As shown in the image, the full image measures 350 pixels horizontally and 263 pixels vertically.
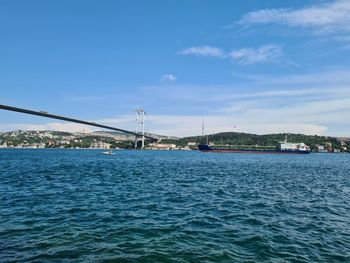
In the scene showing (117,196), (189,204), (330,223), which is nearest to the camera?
(330,223)

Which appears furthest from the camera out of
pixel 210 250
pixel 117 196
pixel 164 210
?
pixel 117 196

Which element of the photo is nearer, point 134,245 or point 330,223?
point 134,245

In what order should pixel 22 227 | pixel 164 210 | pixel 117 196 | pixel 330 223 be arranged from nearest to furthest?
pixel 22 227 → pixel 330 223 → pixel 164 210 → pixel 117 196

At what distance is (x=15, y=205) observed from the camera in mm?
18438

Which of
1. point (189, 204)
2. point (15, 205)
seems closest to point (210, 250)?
point (189, 204)

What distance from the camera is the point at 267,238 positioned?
12656 mm

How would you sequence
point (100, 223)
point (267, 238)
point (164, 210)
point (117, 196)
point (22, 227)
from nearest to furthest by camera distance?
point (267, 238)
point (22, 227)
point (100, 223)
point (164, 210)
point (117, 196)

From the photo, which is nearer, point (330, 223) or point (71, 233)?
point (71, 233)

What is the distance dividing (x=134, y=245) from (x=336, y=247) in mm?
6710

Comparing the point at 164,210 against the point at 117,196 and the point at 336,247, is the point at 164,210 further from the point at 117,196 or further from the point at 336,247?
the point at 336,247

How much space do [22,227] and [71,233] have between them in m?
2.28

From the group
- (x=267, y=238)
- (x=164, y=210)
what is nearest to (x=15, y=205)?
(x=164, y=210)

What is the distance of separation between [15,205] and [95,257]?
1026cm

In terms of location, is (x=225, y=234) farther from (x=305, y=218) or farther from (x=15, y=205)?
(x=15, y=205)
